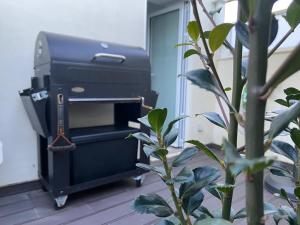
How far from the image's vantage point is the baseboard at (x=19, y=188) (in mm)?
1648

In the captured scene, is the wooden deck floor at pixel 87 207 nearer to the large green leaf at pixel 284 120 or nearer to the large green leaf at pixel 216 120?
the large green leaf at pixel 216 120

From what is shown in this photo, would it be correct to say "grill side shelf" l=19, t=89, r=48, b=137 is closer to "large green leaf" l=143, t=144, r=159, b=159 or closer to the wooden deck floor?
the wooden deck floor

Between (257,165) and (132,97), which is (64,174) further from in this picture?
(257,165)

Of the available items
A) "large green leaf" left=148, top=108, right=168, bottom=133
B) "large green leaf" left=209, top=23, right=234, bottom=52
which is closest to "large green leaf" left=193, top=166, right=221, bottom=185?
"large green leaf" left=148, top=108, right=168, bottom=133

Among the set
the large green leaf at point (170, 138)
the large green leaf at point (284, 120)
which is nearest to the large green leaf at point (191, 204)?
the large green leaf at point (170, 138)

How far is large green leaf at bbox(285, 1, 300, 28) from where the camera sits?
331mm

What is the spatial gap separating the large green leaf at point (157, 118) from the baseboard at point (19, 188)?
1679 mm

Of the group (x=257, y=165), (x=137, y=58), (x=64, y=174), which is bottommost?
(x=64, y=174)

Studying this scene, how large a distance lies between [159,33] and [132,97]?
1681 millimetres

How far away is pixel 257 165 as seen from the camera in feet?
0.66

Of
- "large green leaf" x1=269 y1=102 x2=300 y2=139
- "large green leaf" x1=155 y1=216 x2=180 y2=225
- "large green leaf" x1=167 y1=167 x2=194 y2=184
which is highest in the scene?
"large green leaf" x1=269 y1=102 x2=300 y2=139

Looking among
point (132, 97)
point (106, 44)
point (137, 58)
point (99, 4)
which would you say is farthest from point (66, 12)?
point (132, 97)

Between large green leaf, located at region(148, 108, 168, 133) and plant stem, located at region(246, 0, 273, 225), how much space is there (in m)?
0.16

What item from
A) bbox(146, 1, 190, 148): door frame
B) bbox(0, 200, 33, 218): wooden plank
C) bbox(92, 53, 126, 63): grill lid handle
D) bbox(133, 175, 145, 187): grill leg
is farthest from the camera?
bbox(146, 1, 190, 148): door frame
